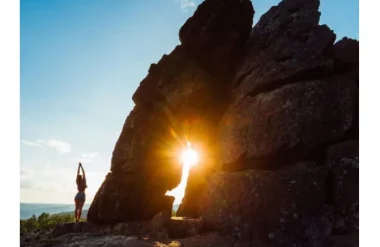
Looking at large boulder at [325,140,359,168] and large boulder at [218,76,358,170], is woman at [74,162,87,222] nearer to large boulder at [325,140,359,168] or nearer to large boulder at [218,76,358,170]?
large boulder at [218,76,358,170]

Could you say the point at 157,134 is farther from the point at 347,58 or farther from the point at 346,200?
the point at 347,58

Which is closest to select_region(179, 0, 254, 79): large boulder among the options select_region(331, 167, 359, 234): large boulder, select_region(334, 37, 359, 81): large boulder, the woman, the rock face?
the rock face

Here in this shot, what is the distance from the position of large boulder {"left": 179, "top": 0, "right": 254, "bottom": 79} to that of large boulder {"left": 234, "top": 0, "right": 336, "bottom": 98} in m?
1.01

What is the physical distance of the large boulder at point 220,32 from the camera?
1973 cm

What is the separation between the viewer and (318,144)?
14.1 metres

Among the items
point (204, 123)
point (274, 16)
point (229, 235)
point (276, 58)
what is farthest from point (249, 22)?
point (229, 235)

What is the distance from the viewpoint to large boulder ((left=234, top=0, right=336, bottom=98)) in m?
15.9

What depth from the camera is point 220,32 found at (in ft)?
65.5

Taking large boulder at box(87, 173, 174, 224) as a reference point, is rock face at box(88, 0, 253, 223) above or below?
above

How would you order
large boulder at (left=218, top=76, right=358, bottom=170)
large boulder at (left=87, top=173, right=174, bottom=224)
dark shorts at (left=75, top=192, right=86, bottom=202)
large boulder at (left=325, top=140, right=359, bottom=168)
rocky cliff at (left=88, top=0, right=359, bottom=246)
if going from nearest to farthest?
rocky cliff at (left=88, top=0, right=359, bottom=246)
large boulder at (left=325, top=140, right=359, bottom=168)
large boulder at (left=218, top=76, right=358, bottom=170)
large boulder at (left=87, top=173, right=174, bottom=224)
dark shorts at (left=75, top=192, right=86, bottom=202)

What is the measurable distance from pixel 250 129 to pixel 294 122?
8.16 feet

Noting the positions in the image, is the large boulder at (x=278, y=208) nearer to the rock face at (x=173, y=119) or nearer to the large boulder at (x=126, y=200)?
the rock face at (x=173, y=119)

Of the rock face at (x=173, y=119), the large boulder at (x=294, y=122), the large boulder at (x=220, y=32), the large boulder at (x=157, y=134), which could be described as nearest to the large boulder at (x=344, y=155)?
the large boulder at (x=294, y=122)
